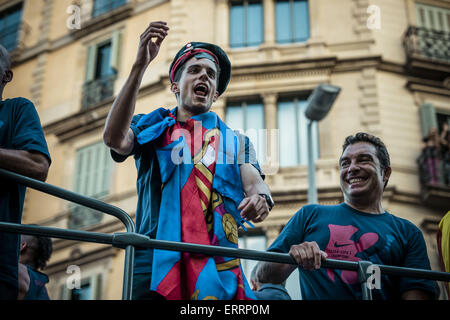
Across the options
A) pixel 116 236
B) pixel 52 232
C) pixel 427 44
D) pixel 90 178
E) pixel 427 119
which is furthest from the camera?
pixel 90 178

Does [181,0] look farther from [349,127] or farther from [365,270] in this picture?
[365,270]

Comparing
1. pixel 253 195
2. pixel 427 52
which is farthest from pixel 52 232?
pixel 427 52

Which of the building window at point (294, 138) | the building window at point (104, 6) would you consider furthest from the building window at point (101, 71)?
the building window at point (294, 138)

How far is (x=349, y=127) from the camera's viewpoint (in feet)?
58.9

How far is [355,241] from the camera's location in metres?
4.61

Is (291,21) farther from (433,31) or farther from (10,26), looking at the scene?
(10,26)

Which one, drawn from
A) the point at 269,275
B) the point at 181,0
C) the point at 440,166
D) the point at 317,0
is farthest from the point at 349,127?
the point at 269,275

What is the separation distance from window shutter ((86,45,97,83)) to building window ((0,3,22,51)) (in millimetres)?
3228

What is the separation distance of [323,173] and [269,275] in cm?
1301

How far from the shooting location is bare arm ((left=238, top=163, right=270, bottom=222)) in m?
3.90

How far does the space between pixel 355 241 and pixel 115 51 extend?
1673 centimetres

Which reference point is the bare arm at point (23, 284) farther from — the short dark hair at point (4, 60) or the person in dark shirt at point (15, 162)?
the short dark hair at point (4, 60)

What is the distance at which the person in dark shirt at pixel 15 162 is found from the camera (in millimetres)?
3723

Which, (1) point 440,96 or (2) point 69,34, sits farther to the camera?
(2) point 69,34
